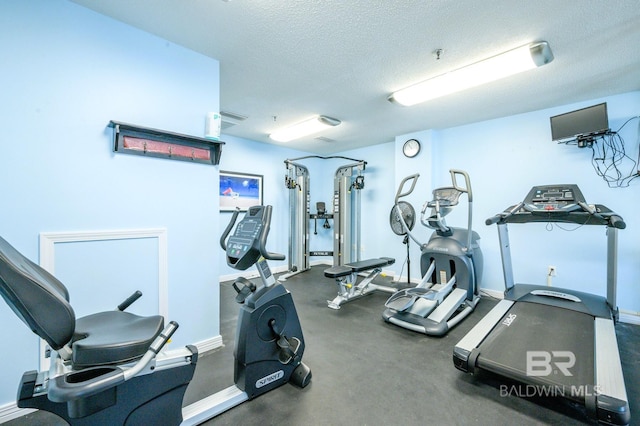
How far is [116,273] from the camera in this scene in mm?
1893

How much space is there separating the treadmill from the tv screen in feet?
2.75

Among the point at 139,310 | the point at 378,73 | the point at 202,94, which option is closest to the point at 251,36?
the point at 202,94

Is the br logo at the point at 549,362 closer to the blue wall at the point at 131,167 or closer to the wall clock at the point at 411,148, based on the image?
the blue wall at the point at 131,167

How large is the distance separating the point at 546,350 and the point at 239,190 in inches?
178

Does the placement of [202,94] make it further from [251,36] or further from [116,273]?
[116,273]

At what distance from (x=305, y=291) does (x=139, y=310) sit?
2.48 meters

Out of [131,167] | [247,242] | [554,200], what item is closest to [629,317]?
[554,200]

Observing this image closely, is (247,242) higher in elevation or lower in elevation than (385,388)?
higher

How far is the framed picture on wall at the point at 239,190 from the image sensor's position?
15.1ft

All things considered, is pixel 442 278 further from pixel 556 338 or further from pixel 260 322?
pixel 260 322

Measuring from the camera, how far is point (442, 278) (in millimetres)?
3312

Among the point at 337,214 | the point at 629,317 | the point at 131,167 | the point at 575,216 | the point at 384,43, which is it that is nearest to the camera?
the point at 131,167

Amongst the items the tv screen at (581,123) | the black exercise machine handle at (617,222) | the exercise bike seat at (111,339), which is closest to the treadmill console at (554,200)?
the black exercise machine handle at (617,222)

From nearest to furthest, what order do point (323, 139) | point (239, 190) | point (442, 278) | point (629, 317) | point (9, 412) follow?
1. point (9, 412)
2. point (629, 317)
3. point (442, 278)
4. point (239, 190)
5. point (323, 139)
